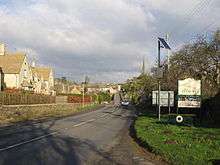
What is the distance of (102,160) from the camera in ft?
47.9

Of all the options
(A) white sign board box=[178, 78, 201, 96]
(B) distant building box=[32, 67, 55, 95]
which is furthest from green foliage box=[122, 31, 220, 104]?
(B) distant building box=[32, 67, 55, 95]

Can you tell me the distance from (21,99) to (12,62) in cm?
3197

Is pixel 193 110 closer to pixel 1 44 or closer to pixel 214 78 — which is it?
pixel 214 78

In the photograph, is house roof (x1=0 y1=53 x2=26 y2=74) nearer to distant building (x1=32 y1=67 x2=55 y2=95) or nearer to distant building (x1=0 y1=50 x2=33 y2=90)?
distant building (x1=0 y1=50 x2=33 y2=90)

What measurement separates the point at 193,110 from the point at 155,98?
437 inches

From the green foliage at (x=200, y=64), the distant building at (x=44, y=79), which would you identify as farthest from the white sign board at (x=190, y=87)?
the distant building at (x=44, y=79)

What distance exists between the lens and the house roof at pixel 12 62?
275ft

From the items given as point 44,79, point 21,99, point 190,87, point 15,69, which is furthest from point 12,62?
point 190,87

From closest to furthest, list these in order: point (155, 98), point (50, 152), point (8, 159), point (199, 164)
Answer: point (199, 164)
point (8, 159)
point (50, 152)
point (155, 98)

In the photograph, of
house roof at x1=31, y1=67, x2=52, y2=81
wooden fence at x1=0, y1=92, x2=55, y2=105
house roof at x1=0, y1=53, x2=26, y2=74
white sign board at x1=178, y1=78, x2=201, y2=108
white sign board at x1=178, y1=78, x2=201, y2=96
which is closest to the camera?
white sign board at x1=178, y1=78, x2=201, y2=108

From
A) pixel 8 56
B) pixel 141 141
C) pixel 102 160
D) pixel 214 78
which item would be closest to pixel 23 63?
pixel 8 56

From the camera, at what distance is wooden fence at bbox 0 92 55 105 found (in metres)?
49.3

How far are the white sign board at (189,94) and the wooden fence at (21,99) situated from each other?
844 inches

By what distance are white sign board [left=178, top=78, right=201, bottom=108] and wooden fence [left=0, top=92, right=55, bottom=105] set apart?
21437 millimetres
